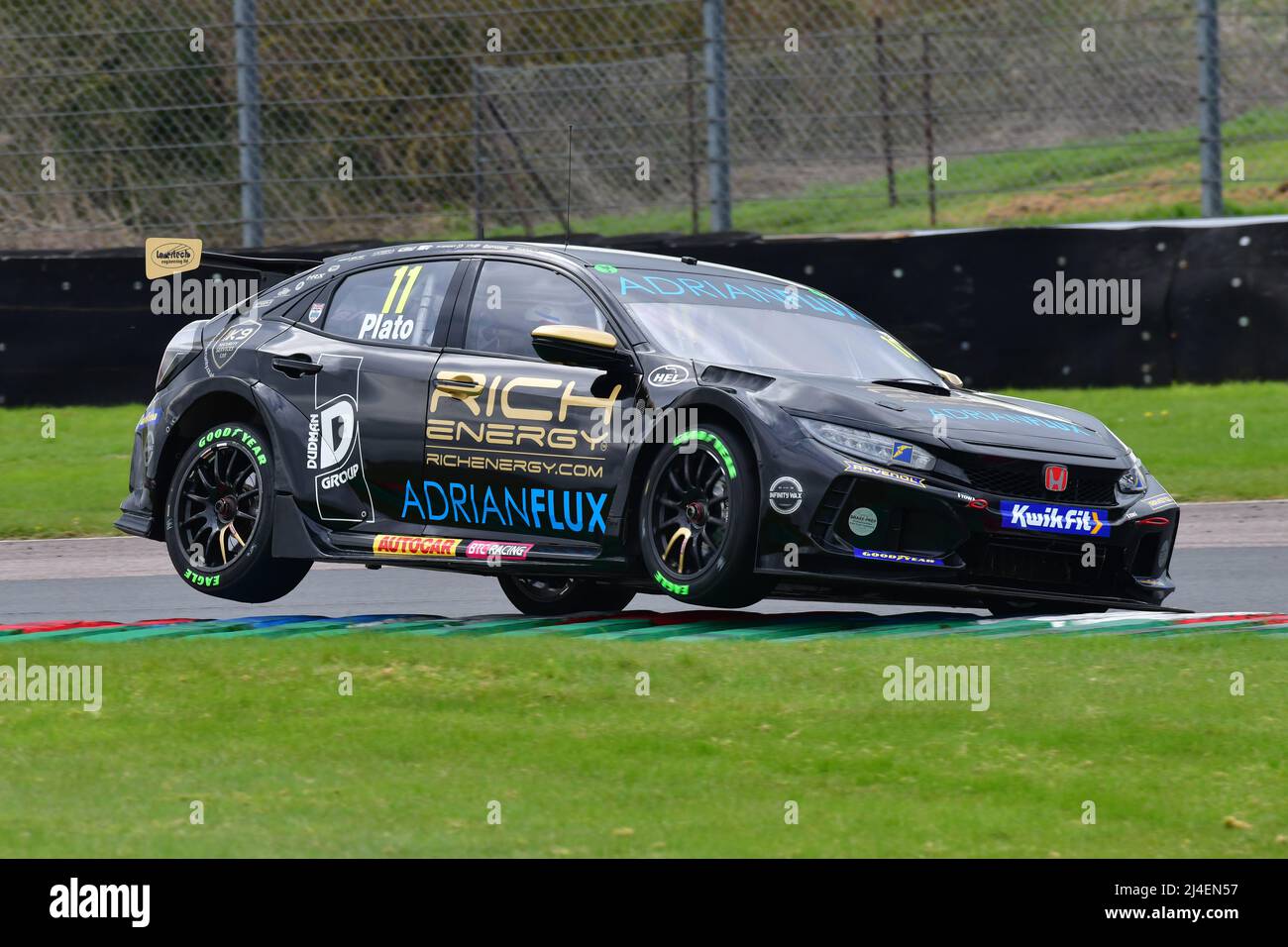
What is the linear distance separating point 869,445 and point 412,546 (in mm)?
2062

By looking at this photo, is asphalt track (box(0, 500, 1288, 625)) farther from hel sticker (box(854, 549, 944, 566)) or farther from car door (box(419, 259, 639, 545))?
car door (box(419, 259, 639, 545))

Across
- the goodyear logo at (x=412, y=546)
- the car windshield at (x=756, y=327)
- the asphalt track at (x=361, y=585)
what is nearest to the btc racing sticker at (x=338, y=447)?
the goodyear logo at (x=412, y=546)

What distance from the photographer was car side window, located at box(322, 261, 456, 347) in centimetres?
939

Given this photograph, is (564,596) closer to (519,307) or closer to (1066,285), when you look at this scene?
(519,307)

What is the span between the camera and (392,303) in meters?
9.56

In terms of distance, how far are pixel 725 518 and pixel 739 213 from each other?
9.25m

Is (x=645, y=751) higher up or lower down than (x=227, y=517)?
lower down

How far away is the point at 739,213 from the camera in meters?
17.1

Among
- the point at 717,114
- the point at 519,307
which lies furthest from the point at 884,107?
the point at 519,307

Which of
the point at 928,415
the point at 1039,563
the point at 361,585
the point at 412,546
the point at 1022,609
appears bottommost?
the point at 1022,609

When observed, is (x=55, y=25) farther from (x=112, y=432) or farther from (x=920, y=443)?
(x=920, y=443)

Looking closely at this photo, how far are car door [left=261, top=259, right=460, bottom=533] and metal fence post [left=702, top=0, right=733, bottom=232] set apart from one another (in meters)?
7.66

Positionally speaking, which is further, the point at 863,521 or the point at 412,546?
the point at 412,546

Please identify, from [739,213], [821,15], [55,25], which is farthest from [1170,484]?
[55,25]
